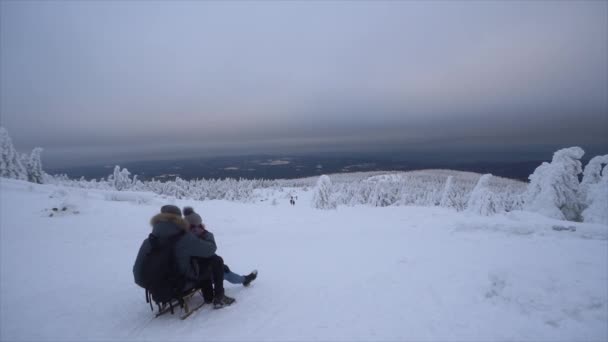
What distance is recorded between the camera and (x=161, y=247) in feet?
12.9

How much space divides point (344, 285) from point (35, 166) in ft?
175

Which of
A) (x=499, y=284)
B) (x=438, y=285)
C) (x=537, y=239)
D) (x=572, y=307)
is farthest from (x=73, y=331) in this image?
(x=537, y=239)

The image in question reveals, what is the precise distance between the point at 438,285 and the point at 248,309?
4.06 metres

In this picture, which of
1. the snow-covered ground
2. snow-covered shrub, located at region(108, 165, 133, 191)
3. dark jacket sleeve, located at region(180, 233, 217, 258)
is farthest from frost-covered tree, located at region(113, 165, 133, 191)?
dark jacket sleeve, located at region(180, 233, 217, 258)

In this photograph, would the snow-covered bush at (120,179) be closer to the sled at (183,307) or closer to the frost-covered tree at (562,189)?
the sled at (183,307)

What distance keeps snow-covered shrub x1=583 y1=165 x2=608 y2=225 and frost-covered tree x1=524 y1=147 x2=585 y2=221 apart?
100 cm

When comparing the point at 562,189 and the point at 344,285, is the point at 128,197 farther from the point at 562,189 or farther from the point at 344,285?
the point at 562,189

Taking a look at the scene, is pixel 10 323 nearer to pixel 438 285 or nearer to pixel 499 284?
pixel 438 285

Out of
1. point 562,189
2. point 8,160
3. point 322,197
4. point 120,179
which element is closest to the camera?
point 562,189

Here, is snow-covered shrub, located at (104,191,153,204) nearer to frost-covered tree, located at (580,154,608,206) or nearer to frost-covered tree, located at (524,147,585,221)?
frost-covered tree, located at (524,147,585,221)

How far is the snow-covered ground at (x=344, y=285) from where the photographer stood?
397 cm

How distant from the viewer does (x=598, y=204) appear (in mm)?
18703

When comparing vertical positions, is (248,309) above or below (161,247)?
below

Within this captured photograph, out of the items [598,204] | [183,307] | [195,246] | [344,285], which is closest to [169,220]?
[195,246]
